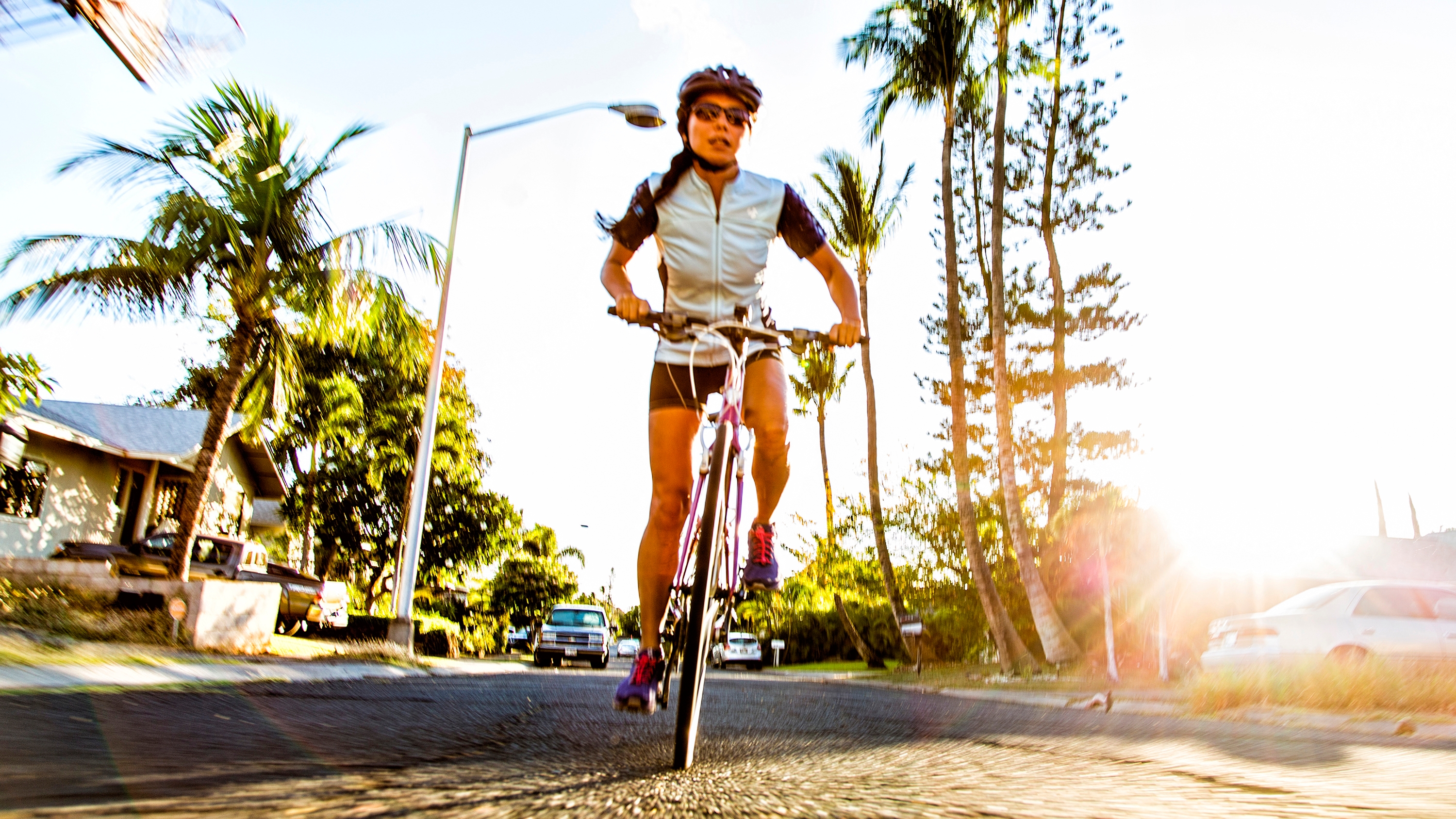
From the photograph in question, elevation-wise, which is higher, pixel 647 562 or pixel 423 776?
pixel 647 562

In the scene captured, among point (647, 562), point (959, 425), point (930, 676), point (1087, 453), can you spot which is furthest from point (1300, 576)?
point (647, 562)

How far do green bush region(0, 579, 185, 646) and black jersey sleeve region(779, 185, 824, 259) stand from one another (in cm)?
782

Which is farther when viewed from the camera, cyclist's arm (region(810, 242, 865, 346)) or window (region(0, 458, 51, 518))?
window (region(0, 458, 51, 518))

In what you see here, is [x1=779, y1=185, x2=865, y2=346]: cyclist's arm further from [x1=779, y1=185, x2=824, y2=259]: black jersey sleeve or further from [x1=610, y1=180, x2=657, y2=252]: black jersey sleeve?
[x1=610, y1=180, x2=657, y2=252]: black jersey sleeve

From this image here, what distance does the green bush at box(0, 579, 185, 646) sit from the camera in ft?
29.4

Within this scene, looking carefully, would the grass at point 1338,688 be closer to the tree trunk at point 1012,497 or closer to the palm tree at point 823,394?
the tree trunk at point 1012,497

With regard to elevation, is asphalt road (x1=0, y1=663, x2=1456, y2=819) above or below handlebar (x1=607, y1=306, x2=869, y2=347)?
below

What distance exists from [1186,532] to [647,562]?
12.5 m

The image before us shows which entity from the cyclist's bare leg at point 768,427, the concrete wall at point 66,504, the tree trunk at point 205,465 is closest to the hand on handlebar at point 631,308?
the cyclist's bare leg at point 768,427

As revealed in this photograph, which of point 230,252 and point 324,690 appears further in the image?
point 230,252

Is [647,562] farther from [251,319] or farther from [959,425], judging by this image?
[959,425]

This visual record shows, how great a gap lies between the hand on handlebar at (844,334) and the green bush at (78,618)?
807 cm

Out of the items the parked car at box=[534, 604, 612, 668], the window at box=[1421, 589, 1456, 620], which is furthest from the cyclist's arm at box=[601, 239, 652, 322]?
the parked car at box=[534, 604, 612, 668]

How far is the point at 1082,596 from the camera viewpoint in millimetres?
18062
